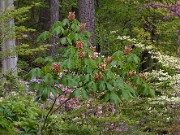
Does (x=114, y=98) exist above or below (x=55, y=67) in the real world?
below

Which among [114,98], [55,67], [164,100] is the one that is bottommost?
[164,100]

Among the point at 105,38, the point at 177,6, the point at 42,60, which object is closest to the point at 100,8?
the point at 105,38

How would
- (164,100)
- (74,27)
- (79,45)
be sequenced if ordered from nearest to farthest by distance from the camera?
(79,45)
(74,27)
(164,100)

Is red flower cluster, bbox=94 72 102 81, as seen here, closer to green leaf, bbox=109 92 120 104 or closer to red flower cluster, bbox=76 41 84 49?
green leaf, bbox=109 92 120 104

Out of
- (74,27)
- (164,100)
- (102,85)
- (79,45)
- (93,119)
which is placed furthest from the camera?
(164,100)

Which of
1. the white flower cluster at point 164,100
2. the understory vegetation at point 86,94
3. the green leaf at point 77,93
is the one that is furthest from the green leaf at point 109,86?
the white flower cluster at point 164,100

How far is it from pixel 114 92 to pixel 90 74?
30cm

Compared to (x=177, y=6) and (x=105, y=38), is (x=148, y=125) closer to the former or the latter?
A: (x=177, y=6)

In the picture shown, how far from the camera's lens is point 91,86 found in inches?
138

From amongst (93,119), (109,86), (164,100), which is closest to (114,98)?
(109,86)

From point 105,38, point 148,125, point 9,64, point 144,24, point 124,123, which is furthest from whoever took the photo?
point 105,38

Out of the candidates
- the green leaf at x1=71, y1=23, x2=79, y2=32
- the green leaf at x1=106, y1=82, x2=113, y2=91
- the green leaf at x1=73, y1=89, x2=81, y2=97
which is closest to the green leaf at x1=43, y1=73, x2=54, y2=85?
the green leaf at x1=73, y1=89, x2=81, y2=97

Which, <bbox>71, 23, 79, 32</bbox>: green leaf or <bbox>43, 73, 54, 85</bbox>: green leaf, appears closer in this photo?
<bbox>43, 73, 54, 85</bbox>: green leaf

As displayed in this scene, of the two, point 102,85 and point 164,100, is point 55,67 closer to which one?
point 102,85
